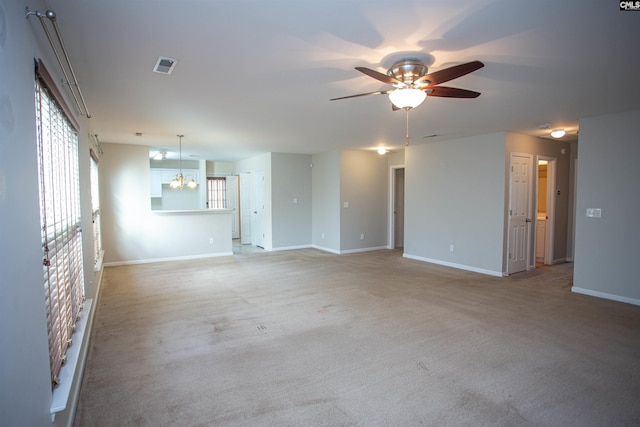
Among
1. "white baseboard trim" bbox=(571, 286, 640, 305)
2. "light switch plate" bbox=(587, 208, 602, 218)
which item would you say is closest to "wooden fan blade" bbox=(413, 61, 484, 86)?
"light switch plate" bbox=(587, 208, 602, 218)

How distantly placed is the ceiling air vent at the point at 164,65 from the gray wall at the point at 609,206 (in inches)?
197

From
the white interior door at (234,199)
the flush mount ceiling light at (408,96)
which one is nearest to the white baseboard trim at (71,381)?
the flush mount ceiling light at (408,96)

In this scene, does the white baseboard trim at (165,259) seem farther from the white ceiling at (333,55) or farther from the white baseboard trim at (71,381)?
the white baseboard trim at (71,381)

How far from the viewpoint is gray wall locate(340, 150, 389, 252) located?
7.71 meters

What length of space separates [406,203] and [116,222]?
19.0 feet

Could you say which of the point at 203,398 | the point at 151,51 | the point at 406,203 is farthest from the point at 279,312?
the point at 406,203

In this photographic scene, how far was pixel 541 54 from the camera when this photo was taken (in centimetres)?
246

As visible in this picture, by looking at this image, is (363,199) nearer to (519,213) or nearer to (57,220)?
(519,213)

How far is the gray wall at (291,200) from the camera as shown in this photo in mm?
7980

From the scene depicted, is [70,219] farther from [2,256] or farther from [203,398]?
[2,256]

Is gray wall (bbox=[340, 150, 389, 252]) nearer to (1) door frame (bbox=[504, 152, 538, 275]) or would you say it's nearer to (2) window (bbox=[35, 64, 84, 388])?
Answer: (1) door frame (bbox=[504, 152, 538, 275])

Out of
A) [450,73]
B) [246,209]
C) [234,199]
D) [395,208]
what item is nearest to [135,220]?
[246,209]

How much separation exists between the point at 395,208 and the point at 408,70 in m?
6.17

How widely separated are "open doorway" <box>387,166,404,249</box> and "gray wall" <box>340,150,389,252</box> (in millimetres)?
123
